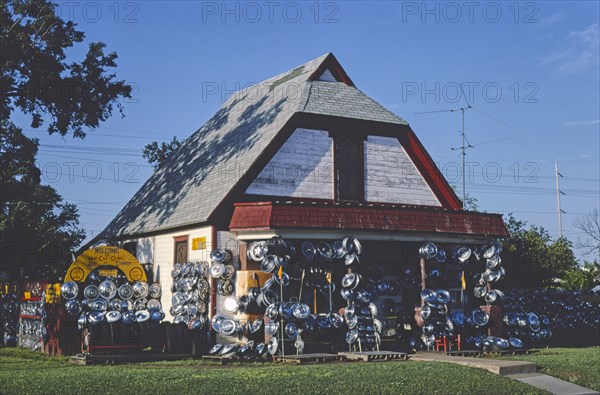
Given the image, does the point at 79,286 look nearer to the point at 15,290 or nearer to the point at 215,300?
the point at 215,300

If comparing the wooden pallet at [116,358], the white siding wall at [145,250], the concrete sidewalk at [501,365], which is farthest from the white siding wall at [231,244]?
the concrete sidewalk at [501,365]

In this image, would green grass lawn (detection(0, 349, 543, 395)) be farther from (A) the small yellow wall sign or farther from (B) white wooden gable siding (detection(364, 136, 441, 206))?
(B) white wooden gable siding (detection(364, 136, 441, 206))

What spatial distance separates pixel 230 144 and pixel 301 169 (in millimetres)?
3899

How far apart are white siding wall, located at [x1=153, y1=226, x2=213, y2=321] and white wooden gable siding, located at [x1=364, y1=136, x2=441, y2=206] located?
20.7 feet

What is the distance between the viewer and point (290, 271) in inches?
904

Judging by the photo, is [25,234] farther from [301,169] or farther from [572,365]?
[572,365]

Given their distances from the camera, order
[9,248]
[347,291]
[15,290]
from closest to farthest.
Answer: [347,291] → [15,290] → [9,248]

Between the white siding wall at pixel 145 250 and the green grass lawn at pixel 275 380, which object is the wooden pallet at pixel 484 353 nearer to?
the green grass lawn at pixel 275 380

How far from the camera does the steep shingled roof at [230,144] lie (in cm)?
2473

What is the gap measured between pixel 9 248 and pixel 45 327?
1335 cm

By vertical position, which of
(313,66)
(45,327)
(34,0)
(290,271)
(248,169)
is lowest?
(45,327)

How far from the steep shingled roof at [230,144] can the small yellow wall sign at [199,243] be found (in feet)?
1.98

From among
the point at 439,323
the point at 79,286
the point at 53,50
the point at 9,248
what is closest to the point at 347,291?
the point at 439,323

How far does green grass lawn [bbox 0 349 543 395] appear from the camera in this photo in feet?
46.5
